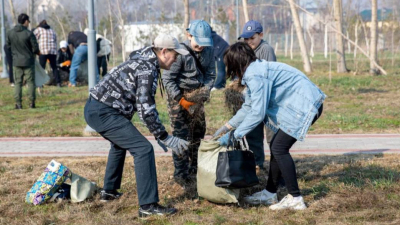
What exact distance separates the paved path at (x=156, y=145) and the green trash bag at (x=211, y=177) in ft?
8.60

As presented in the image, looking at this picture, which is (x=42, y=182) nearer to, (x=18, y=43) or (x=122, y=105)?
(x=122, y=105)

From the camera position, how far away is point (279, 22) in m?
60.1

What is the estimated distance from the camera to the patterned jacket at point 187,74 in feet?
18.5

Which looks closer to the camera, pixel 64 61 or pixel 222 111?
pixel 222 111

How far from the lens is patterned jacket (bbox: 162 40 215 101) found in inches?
222

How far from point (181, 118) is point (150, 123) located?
1.18 metres

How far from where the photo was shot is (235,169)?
4898 mm

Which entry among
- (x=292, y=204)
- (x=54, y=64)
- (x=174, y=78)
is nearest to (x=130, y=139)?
(x=174, y=78)

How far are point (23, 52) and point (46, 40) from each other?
4.52 meters

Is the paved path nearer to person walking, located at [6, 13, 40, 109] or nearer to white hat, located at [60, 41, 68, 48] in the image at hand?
person walking, located at [6, 13, 40, 109]

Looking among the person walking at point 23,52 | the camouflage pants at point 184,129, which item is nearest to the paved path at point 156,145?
the camouflage pants at point 184,129

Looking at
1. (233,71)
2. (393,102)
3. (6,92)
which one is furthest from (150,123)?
(6,92)

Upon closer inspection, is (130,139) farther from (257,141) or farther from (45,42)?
(45,42)

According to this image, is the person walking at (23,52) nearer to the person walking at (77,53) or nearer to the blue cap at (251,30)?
the person walking at (77,53)
